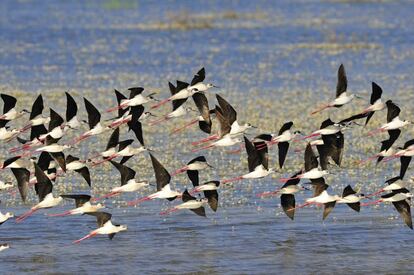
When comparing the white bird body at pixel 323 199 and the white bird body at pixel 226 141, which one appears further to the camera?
→ the white bird body at pixel 226 141

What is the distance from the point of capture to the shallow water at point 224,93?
1228cm

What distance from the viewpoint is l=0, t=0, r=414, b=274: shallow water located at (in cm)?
1228

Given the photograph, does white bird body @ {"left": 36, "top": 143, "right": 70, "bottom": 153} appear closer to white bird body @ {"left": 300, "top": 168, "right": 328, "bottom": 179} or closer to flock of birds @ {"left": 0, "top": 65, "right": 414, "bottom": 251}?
flock of birds @ {"left": 0, "top": 65, "right": 414, "bottom": 251}

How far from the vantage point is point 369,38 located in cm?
3947

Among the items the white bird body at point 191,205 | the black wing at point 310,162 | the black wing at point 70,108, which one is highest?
the black wing at point 70,108

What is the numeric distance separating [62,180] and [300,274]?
18.3 ft

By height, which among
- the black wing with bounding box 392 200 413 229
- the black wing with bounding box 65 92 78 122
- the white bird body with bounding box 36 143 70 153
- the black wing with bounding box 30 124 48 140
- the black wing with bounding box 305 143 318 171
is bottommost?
the black wing with bounding box 392 200 413 229

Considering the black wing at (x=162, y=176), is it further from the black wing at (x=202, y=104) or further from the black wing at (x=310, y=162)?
the black wing at (x=310, y=162)

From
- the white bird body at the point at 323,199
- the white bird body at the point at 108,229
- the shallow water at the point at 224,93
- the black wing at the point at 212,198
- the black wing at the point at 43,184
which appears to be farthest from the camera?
the black wing at the point at 212,198

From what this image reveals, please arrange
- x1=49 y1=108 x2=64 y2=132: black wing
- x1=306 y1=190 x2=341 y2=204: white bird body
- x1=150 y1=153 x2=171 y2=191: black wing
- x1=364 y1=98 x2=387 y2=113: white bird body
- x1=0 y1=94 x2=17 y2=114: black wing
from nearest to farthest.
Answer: x1=150 y1=153 x2=171 y2=191: black wing, x1=306 y1=190 x2=341 y2=204: white bird body, x1=0 y1=94 x2=17 y2=114: black wing, x1=49 y1=108 x2=64 y2=132: black wing, x1=364 y1=98 x2=387 y2=113: white bird body

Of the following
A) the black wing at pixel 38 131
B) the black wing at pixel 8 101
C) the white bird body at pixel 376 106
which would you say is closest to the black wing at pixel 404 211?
the white bird body at pixel 376 106

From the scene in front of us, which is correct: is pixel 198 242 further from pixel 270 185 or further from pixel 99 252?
pixel 270 185

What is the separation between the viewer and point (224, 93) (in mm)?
25594

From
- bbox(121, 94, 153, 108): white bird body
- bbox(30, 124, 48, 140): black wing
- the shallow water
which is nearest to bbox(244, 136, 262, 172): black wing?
the shallow water
